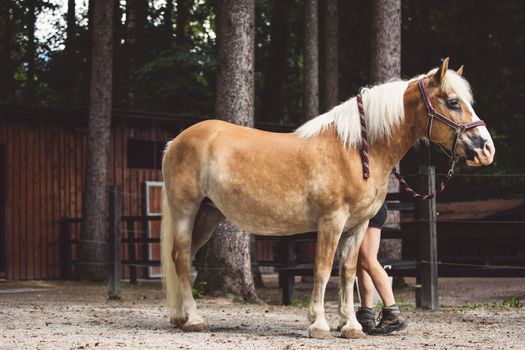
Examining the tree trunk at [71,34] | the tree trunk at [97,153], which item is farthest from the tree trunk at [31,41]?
the tree trunk at [97,153]

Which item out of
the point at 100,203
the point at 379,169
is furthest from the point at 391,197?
the point at 100,203

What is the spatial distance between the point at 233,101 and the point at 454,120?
4354mm

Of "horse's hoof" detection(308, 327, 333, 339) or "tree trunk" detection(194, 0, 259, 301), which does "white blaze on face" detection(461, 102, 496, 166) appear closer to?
"horse's hoof" detection(308, 327, 333, 339)

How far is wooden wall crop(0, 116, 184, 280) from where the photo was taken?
16.2m

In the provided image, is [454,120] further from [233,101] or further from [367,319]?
[233,101]

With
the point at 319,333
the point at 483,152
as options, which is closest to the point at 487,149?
the point at 483,152

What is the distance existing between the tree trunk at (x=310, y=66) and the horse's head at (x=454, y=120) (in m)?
10.5

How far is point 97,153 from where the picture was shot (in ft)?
52.3

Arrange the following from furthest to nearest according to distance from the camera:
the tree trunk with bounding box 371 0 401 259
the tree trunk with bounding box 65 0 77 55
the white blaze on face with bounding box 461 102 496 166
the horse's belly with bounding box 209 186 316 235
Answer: the tree trunk with bounding box 65 0 77 55, the tree trunk with bounding box 371 0 401 259, the horse's belly with bounding box 209 186 316 235, the white blaze on face with bounding box 461 102 496 166

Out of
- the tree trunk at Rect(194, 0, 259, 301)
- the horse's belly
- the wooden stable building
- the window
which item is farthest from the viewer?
the window

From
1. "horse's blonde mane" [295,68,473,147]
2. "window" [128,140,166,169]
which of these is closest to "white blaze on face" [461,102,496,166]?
"horse's blonde mane" [295,68,473,147]

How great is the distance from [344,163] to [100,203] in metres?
10.0

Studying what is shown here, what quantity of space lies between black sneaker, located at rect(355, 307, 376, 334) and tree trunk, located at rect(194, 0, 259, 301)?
3503 millimetres

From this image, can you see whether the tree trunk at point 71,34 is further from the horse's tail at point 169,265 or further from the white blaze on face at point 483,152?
the white blaze on face at point 483,152
